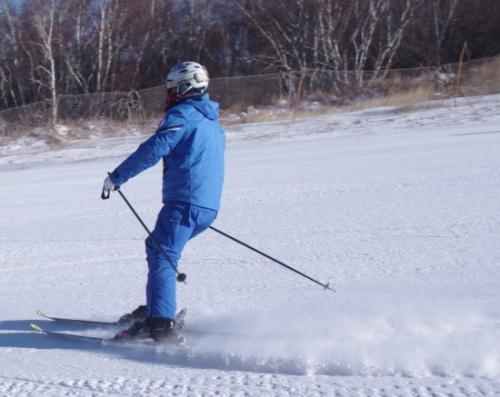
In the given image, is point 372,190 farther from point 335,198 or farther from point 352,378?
point 352,378

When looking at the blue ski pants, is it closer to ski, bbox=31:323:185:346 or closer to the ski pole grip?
ski, bbox=31:323:185:346

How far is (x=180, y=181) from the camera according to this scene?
490 centimetres

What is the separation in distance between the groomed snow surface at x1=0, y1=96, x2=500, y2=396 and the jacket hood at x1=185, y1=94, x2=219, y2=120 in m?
1.37

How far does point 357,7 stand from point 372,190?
842 inches

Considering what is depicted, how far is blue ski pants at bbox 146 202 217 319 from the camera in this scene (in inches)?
193

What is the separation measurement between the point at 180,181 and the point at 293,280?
197 cm

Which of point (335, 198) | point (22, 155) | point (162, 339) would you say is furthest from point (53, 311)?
point (22, 155)

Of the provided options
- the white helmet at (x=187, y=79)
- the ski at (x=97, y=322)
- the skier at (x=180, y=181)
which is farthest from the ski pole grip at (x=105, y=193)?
the ski at (x=97, y=322)

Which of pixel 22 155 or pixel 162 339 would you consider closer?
pixel 162 339

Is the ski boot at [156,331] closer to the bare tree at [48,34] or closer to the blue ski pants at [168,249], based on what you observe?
the blue ski pants at [168,249]

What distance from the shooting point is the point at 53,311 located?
19.9 ft

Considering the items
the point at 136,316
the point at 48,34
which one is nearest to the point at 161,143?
the point at 136,316

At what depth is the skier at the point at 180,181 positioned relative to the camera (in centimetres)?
486

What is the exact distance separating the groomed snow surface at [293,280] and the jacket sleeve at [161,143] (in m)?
1.13
